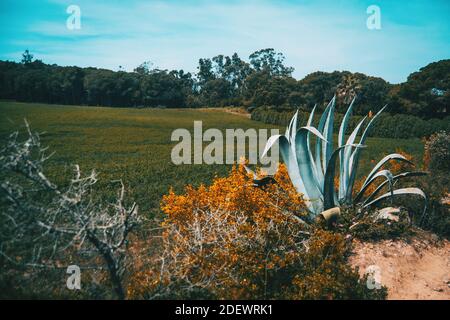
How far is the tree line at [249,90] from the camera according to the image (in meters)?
40.2

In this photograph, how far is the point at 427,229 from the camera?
7.45m

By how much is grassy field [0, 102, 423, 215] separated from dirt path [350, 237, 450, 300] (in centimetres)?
521

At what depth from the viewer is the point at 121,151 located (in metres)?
19.1

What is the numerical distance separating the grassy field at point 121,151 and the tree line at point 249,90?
1165cm

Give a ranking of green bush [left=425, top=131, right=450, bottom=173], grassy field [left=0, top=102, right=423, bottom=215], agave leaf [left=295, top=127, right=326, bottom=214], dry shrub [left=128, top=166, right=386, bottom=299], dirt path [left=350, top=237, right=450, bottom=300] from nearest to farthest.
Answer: dry shrub [left=128, top=166, right=386, bottom=299], dirt path [left=350, top=237, right=450, bottom=300], agave leaf [left=295, top=127, right=326, bottom=214], grassy field [left=0, top=102, right=423, bottom=215], green bush [left=425, top=131, right=450, bottom=173]

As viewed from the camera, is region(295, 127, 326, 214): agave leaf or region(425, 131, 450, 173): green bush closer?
region(295, 127, 326, 214): agave leaf

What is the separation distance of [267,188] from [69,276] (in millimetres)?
4014

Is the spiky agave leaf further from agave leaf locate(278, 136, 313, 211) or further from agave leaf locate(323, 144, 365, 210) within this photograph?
agave leaf locate(323, 144, 365, 210)

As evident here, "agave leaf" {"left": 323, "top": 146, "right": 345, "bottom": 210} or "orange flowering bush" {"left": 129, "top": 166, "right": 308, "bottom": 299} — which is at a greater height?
"agave leaf" {"left": 323, "top": 146, "right": 345, "bottom": 210}

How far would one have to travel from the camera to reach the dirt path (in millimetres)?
5430

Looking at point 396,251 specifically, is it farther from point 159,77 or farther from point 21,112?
point 159,77

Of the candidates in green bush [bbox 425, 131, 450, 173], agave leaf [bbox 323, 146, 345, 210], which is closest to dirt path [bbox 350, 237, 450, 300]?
agave leaf [bbox 323, 146, 345, 210]

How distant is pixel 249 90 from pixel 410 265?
54.4 meters

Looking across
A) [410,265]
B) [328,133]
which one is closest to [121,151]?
[328,133]
